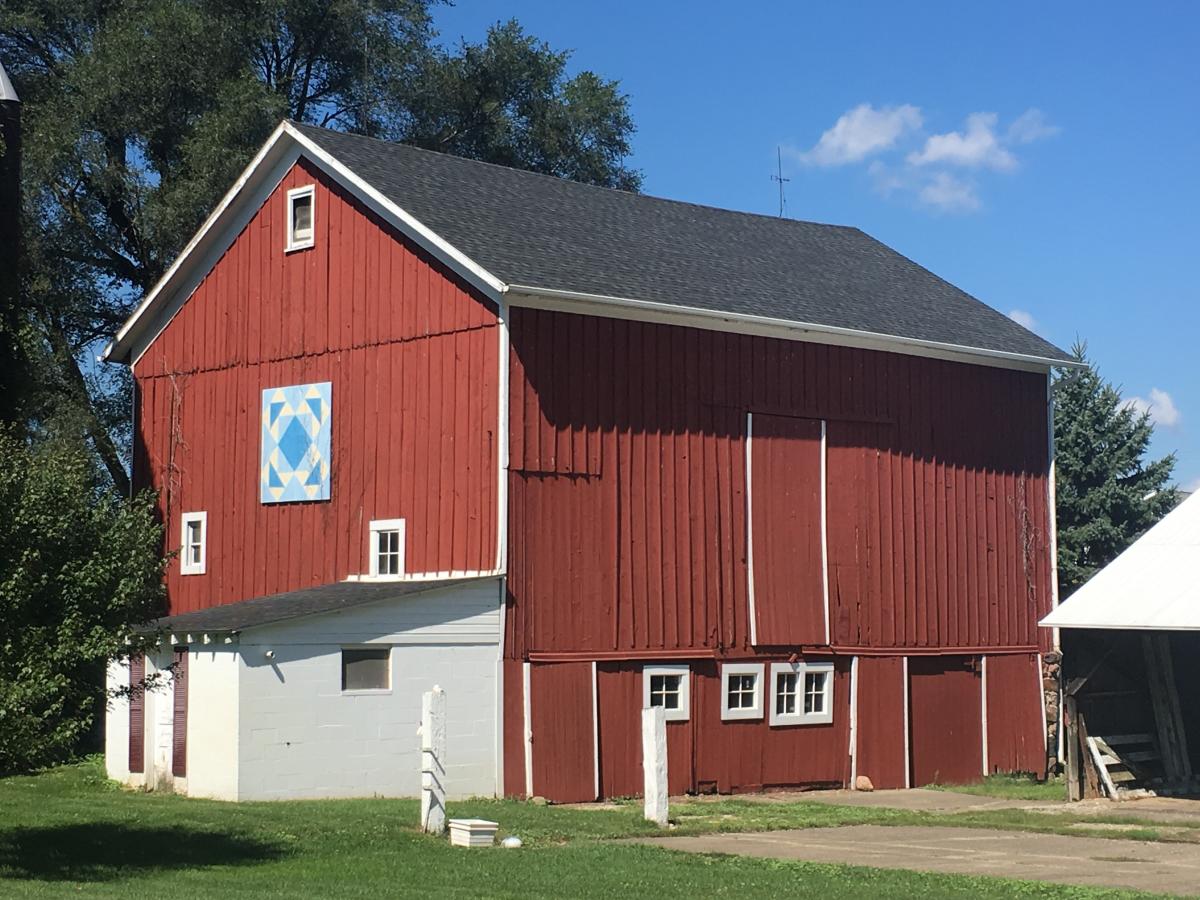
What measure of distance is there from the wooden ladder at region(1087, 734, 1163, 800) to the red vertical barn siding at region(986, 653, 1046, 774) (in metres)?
2.85

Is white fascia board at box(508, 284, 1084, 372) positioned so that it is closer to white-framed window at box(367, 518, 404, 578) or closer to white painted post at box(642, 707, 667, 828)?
white-framed window at box(367, 518, 404, 578)

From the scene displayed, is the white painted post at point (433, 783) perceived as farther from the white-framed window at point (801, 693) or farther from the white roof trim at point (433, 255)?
the white-framed window at point (801, 693)

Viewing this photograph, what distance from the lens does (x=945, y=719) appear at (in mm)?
28156

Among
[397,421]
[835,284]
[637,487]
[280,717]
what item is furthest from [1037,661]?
[280,717]

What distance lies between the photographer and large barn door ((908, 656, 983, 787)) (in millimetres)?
27688

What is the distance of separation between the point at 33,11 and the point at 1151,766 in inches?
1128

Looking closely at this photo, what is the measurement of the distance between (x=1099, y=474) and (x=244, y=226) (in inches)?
980

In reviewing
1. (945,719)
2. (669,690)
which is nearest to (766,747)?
(669,690)

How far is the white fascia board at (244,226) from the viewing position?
23906 mm

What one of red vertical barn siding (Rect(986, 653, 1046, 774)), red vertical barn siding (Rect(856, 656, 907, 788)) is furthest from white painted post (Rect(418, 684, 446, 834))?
red vertical barn siding (Rect(986, 653, 1046, 774))

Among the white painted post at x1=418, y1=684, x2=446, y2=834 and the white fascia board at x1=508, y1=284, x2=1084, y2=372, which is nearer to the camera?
the white painted post at x1=418, y1=684, x2=446, y2=834

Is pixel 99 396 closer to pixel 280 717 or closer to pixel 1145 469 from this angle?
pixel 280 717

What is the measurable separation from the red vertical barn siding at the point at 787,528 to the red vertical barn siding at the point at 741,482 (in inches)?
11.2

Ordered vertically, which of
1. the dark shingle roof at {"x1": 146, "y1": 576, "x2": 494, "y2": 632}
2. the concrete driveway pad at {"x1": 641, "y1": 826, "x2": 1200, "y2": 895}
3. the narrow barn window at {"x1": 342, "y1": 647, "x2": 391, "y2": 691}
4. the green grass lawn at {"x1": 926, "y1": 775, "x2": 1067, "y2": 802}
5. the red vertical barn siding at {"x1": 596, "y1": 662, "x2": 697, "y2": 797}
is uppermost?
the dark shingle roof at {"x1": 146, "y1": 576, "x2": 494, "y2": 632}
